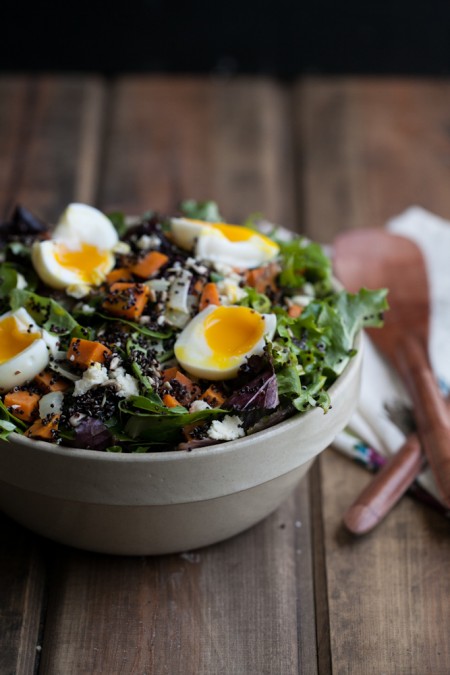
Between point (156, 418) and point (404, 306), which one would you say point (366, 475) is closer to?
point (404, 306)

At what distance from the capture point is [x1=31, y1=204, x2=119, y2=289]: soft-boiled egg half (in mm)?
2156

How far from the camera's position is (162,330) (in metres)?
2.07

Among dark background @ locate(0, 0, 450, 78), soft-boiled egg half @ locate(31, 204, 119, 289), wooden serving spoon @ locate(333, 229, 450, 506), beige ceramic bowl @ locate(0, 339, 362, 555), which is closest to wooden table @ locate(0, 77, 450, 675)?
beige ceramic bowl @ locate(0, 339, 362, 555)

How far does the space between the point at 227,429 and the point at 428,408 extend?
2.70 feet

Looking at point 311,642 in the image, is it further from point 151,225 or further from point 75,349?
point 151,225

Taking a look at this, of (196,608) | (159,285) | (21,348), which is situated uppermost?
(159,285)

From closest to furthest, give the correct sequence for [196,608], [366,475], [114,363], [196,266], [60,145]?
1. [114,363]
2. [196,608]
3. [196,266]
4. [366,475]
5. [60,145]

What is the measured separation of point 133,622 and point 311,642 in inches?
Result: 15.8

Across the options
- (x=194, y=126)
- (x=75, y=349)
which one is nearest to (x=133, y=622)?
(x=75, y=349)

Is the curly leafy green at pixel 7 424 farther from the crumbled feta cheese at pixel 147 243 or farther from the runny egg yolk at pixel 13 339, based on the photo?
the crumbled feta cheese at pixel 147 243

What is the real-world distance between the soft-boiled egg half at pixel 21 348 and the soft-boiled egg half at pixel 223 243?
0.45m

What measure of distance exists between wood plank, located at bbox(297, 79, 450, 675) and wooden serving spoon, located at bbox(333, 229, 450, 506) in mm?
249

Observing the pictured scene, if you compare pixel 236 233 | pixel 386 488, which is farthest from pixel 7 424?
pixel 386 488

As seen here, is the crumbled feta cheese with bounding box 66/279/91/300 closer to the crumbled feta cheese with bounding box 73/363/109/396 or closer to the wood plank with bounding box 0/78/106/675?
the crumbled feta cheese with bounding box 73/363/109/396
